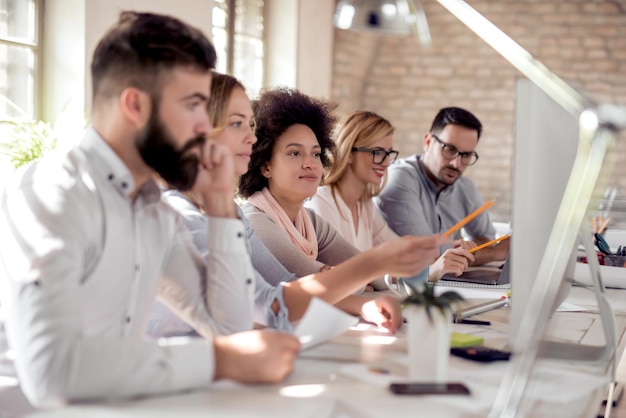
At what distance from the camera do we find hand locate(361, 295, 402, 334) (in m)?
1.95

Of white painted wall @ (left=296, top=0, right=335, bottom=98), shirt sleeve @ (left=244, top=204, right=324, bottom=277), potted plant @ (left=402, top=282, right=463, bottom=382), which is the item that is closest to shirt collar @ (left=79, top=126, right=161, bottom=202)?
potted plant @ (left=402, top=282, right=463, bottom=382)

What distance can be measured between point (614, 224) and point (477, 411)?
4.44 meters

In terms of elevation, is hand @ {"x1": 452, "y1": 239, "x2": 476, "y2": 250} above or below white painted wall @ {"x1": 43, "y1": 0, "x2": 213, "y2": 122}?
below

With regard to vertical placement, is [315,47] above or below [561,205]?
above

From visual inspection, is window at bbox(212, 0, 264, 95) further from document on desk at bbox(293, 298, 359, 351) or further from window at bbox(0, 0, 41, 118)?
document on desk at bbox(293, 298, 359, 351)

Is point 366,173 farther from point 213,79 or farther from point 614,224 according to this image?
point 614,224

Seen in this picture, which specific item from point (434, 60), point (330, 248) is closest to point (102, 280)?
point (330, 248)

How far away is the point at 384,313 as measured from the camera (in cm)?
199

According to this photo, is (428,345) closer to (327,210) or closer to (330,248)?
(330,248)

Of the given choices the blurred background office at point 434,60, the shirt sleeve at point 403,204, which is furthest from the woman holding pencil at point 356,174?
the blurred background office at point 434,60

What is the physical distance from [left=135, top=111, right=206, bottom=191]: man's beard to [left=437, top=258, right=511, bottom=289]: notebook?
1.52 meters

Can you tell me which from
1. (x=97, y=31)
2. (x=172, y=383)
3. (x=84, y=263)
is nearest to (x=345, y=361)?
(x=172, y=383)

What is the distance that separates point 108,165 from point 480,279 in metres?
1.86

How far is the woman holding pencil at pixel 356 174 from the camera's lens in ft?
11.7
